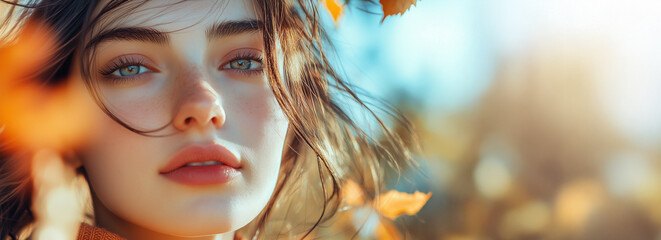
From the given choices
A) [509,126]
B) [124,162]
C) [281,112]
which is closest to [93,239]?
[124,162]

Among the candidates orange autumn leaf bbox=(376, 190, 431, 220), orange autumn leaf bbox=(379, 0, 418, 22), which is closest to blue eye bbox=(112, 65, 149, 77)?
orange autumn leaf bbox=(379, 0, 418, 22)

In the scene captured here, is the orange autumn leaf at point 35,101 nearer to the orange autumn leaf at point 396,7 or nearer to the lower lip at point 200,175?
the lower lip at point 200,175

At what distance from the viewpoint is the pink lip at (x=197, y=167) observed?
101cm

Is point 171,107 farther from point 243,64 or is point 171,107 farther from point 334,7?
point 334,7

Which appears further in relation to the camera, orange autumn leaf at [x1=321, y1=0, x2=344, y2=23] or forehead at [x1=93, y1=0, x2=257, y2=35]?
orange autumn leaf at [x1=321, y1=0, x2=344, y2=23]

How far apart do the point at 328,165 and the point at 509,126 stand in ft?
4.97

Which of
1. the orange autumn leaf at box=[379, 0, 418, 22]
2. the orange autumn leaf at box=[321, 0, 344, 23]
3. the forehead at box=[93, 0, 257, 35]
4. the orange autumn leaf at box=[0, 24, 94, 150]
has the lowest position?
the orange autumn leaf at box=[0, 24, 94, 150]

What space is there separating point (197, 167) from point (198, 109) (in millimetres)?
101

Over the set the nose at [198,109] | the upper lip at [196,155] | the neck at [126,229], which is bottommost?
the neck at [126,229]

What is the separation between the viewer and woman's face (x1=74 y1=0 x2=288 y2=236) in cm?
101

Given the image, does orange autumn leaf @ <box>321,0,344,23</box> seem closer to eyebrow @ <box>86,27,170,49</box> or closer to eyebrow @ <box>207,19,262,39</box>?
eyebrow @ <box>207,19,262,39</box>

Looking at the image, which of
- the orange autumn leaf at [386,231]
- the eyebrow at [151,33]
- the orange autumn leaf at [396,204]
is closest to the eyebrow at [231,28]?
the eyebrow at [151,33]

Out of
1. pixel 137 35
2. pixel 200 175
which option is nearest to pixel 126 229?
pixel 200 175

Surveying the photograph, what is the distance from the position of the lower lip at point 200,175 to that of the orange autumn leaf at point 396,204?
0.79 m
